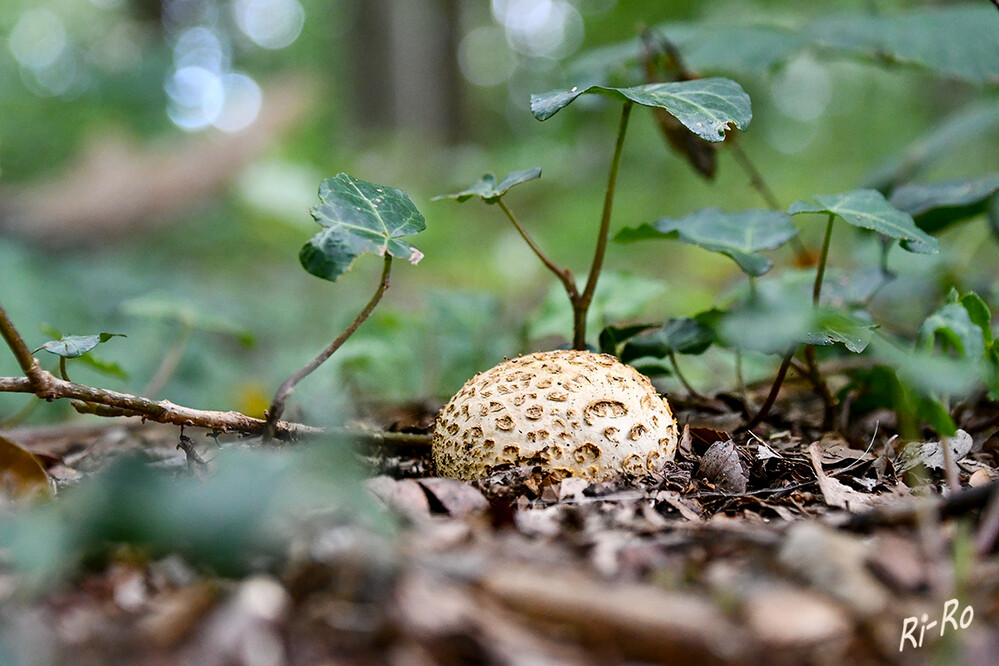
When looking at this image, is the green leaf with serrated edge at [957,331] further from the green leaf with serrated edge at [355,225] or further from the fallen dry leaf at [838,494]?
the green leaf with serrated edge at [355,225]

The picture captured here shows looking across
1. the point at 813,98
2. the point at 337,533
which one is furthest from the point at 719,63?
the point at 813,98

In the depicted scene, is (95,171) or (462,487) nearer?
(462,487)

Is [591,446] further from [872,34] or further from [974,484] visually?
[872,34]

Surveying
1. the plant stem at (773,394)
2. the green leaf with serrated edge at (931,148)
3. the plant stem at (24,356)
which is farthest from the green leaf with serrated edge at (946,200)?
the plant stem at (24,356)

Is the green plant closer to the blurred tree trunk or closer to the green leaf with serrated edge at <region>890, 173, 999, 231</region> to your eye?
the green leaf with serrated edge at <region>890, 173, 999, 231</region>

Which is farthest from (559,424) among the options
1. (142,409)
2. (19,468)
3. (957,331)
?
(19,468)

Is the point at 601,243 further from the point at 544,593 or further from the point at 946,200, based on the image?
the point at 946,200

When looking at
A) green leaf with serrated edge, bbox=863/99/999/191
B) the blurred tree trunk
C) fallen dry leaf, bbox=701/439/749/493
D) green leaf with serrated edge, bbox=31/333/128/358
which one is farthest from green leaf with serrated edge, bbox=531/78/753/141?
the blurred tree trunk
